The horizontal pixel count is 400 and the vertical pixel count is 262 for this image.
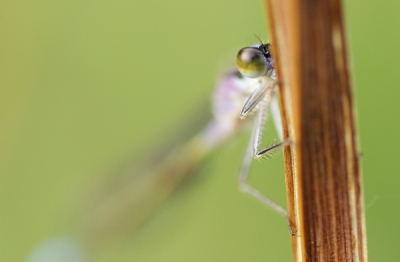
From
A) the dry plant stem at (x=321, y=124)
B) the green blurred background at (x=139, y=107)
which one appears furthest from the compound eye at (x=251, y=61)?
the green blurred background at (x=139, y=107)

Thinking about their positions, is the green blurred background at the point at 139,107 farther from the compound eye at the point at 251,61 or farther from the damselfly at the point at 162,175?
the compound eye at the point at 251,61

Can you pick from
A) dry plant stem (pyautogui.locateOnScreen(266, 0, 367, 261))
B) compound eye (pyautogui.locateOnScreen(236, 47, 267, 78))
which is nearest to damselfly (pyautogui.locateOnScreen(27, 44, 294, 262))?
compound eye (pyautogui.locateOnScreen(236, 47, 267, 78))

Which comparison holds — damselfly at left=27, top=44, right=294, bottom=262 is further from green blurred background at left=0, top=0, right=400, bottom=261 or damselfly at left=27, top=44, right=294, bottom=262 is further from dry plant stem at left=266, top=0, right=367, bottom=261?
dry plant stem at left=266, top=0, right=367, bottom=261

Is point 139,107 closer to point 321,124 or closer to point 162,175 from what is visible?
point 162,175

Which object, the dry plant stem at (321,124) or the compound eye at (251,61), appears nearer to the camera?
the dry plant stem at (321,124)

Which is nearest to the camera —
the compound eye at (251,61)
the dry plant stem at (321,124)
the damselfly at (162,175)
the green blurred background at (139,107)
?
the dry plant stem at (321,124)

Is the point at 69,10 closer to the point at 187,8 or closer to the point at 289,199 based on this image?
the point at 187,8
